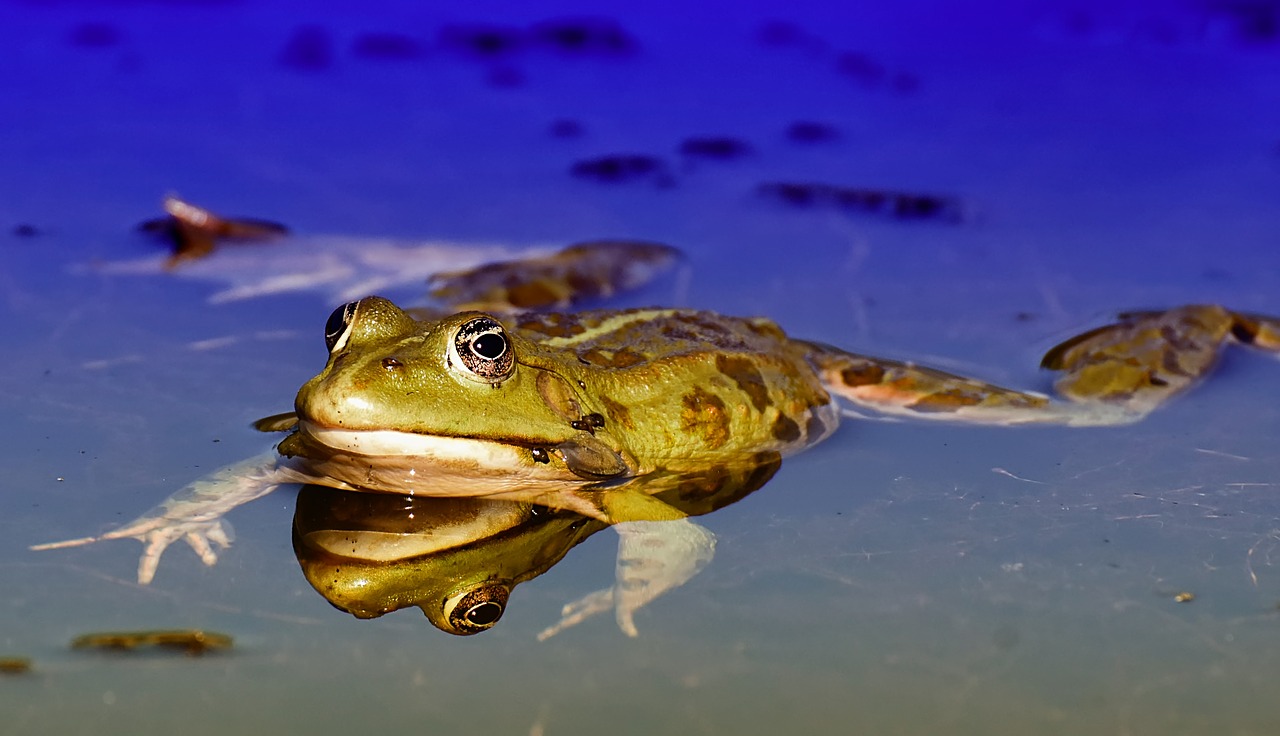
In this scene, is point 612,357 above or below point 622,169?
above

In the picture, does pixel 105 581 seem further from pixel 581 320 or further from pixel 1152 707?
pixel 1152 707

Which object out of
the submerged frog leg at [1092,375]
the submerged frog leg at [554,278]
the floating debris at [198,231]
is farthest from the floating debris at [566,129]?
the submerged frog leg at [1092,375]

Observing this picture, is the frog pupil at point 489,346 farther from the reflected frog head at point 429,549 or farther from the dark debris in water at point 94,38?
the dark debris in water at point 94,38

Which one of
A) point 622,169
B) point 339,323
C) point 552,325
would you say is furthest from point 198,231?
point 339,323

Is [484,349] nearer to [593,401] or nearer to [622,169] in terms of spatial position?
[593,401]

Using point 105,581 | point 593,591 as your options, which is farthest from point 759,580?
point 105,581

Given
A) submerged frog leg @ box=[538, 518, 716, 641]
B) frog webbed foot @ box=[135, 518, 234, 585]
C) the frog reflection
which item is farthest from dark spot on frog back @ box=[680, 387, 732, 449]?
frog webbed foot @ box=[135, 518, 234, 585]

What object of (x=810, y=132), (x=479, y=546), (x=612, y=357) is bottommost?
(x=479, y=546)
